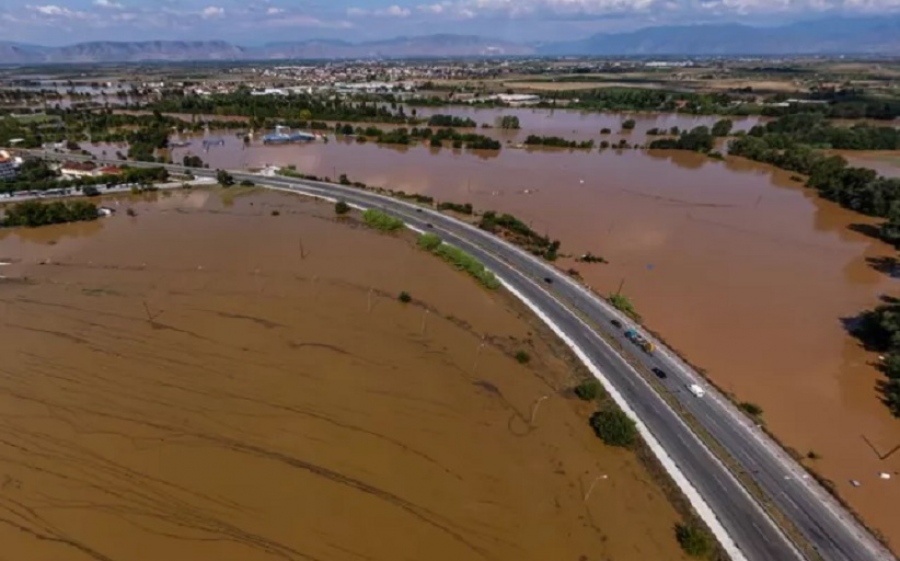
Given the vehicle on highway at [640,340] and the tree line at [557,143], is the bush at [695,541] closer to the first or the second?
the vehicle on highway at [640,340]

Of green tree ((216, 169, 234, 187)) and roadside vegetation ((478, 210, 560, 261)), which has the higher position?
green tree ((216, 169, 234, 187))

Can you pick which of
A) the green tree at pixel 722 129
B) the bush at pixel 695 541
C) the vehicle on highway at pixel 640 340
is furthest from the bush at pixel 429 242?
the green tree at pixel 722 129

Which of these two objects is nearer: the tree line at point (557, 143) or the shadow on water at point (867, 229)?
the shadow on water at point (867, 229)

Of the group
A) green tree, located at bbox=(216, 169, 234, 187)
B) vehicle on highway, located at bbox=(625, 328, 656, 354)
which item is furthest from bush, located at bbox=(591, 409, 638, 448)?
green tree, located at bbox=(216, 169, 234, 187)

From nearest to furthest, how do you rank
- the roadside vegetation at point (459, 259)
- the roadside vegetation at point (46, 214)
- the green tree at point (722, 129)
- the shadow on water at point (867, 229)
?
1. the roadside vegetation at point (459, 259)
2. the shadow on water at point (867, 229)
3. the roadside vegetation at point (46, 214)
4. the green tree at point (722, 129)

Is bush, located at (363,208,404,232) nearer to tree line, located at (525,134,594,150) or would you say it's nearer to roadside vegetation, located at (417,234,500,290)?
roadside vegetation, located at (417,234,500,290)

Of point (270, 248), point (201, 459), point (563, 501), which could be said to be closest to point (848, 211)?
point (563, 501)
